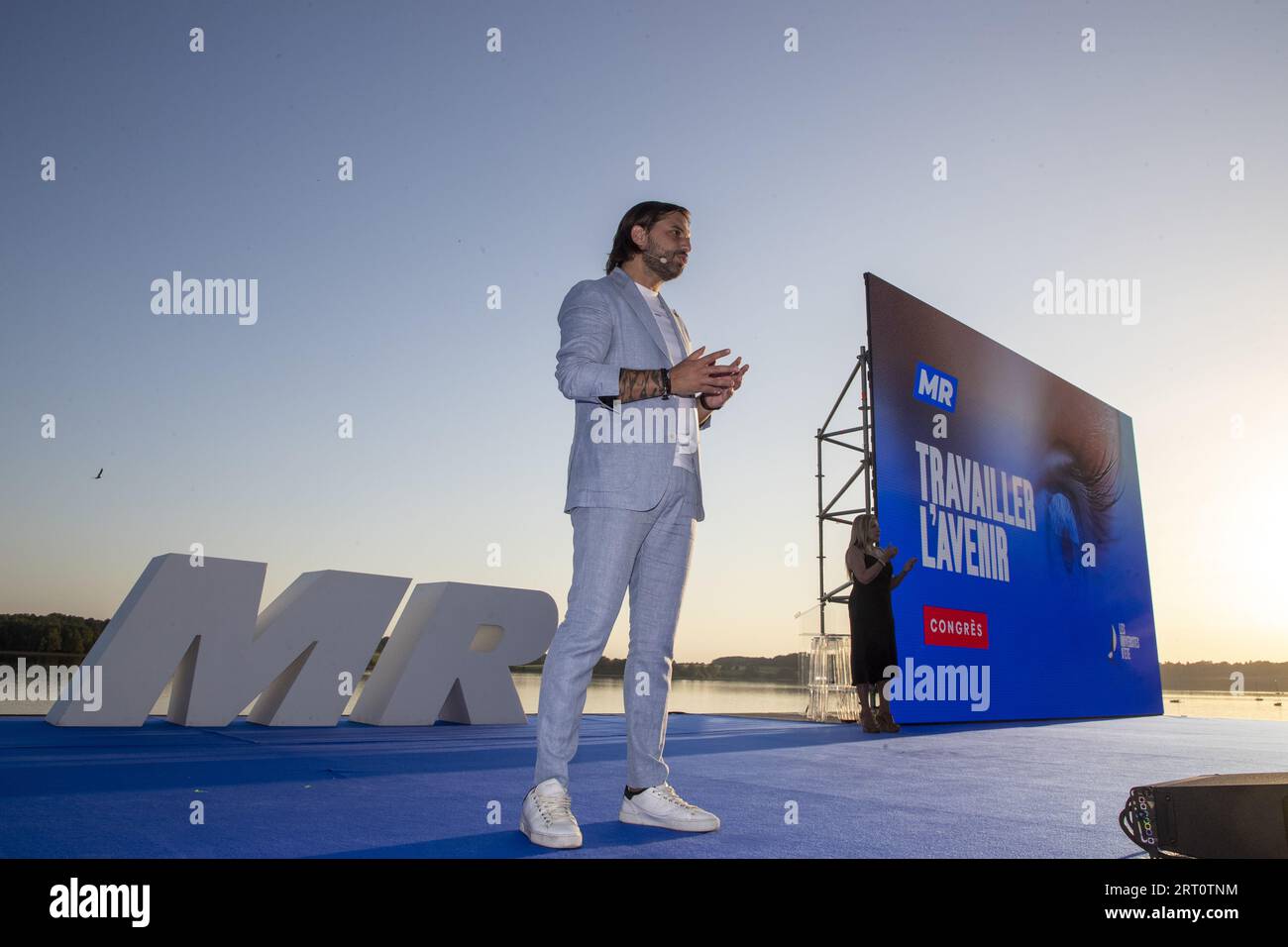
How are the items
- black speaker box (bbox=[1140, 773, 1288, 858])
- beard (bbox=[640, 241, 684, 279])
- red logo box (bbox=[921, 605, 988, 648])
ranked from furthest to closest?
red logo box (bbox=[921, 605, 988, 648]) → beard (bbox=[640, 241, 684, 279]) → black speaker box (bbox=[1140, 773, 1288, 858])

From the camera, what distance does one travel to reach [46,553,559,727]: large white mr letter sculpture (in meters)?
4.39

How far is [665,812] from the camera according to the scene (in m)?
1.84

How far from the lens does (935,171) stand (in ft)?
19.9

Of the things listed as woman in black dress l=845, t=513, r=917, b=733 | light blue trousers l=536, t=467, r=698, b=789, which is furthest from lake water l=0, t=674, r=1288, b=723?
woman in black dress l=845, t=513, r=917, b=733

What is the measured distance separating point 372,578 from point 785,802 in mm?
3502

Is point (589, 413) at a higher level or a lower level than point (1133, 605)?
higher

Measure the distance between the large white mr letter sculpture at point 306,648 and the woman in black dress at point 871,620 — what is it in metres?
2.06

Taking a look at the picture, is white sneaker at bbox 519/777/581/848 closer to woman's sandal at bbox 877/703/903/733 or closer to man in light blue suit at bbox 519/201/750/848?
man in light blue suit at bbox 519/201/750/848

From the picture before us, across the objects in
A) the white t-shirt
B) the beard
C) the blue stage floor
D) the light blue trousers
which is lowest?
the blue stage floor

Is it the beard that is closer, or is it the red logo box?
the beard

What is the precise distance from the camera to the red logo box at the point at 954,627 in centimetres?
647
